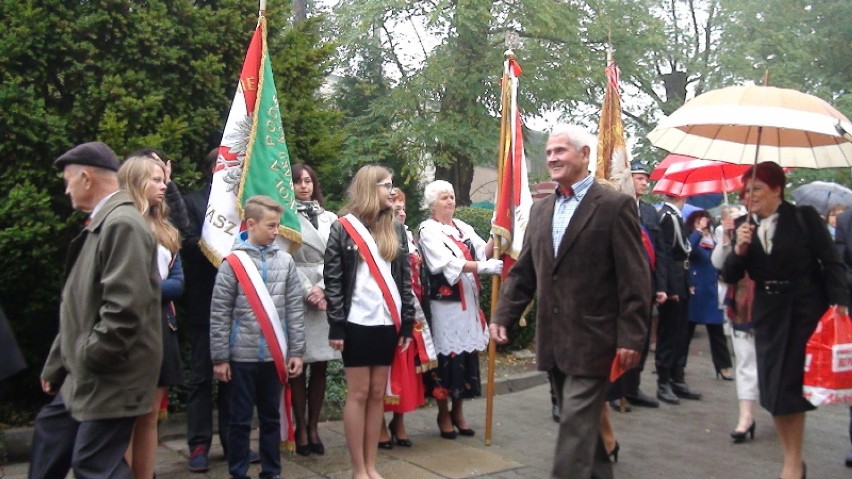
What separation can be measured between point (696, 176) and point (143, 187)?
5.04m

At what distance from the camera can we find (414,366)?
19.4 ft

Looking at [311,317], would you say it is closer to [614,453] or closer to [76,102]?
[76,102]

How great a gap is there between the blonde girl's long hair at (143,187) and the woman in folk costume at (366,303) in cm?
94

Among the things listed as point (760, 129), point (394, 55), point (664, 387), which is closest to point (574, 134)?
point (760, 129)

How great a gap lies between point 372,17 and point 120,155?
34.1 feet

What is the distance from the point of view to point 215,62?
19.7ft

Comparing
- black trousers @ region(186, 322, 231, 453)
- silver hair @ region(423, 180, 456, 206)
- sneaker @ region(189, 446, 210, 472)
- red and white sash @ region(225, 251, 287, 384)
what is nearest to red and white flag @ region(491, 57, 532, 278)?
silver hair @ region(423, 180, 456, 206)

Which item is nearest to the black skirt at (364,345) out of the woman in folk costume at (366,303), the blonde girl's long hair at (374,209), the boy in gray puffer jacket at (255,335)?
the woman in folk costume at (366,303)

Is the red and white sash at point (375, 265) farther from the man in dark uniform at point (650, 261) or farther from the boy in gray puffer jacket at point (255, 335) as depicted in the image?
the man in dark uniform at point (650, 261)

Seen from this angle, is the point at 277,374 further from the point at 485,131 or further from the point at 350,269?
the point at 485,131

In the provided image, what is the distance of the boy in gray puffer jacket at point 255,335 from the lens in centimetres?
477

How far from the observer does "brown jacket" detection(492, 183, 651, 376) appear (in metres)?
3.95

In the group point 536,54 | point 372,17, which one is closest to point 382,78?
point 372,17

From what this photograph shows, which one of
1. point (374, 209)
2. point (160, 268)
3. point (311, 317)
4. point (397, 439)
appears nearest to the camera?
point (160, 268)
